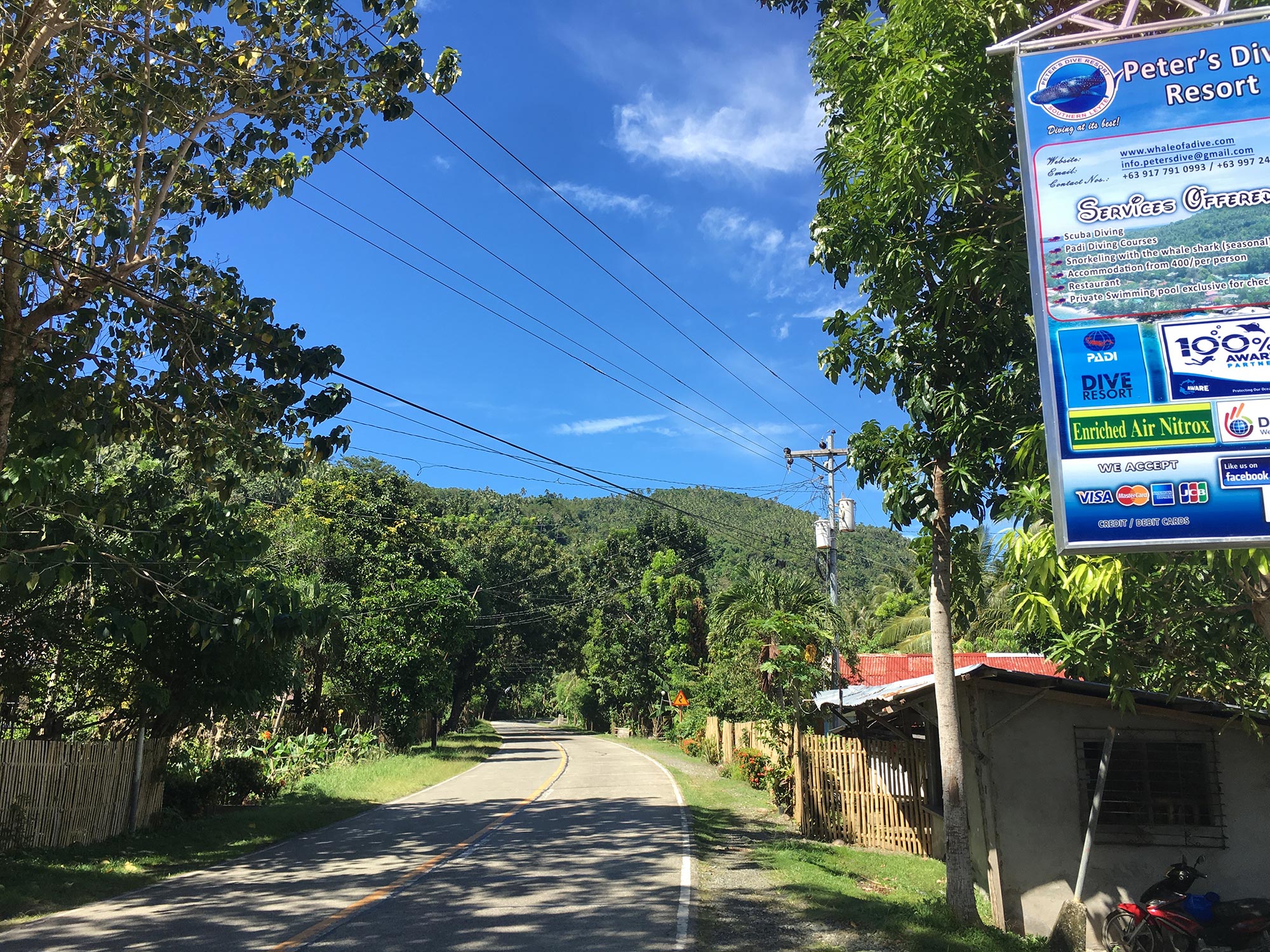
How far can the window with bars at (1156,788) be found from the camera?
9914mm

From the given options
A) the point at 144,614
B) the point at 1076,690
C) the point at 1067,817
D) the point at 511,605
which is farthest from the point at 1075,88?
the point at 511,605

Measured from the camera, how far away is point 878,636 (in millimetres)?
37906

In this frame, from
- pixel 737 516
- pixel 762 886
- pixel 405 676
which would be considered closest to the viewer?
pixel 762 886

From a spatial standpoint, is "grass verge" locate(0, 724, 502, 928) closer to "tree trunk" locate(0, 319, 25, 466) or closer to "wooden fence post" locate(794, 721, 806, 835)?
"tree trunk" locate(0, 319, 25, 466)

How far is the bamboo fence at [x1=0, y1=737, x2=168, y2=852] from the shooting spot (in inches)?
467

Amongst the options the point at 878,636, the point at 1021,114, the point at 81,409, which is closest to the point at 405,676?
the point at 878,636

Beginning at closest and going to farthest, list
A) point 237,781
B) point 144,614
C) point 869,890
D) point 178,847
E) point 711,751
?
point 869,890 → point 178,847 → point 144,614 → point 237,781 → point 711,751

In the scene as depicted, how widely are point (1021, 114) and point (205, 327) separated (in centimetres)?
938

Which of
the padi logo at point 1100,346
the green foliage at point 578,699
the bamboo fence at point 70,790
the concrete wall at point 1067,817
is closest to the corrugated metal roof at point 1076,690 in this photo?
the concrete wall at point 1067,817

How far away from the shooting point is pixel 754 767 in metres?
23.5

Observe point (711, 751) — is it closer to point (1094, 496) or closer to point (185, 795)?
point (185, 795)

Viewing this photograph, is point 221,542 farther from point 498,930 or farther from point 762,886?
point 762,886

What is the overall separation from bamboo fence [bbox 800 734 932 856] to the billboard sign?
1038 cm

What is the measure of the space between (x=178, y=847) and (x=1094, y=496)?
14549 mm
